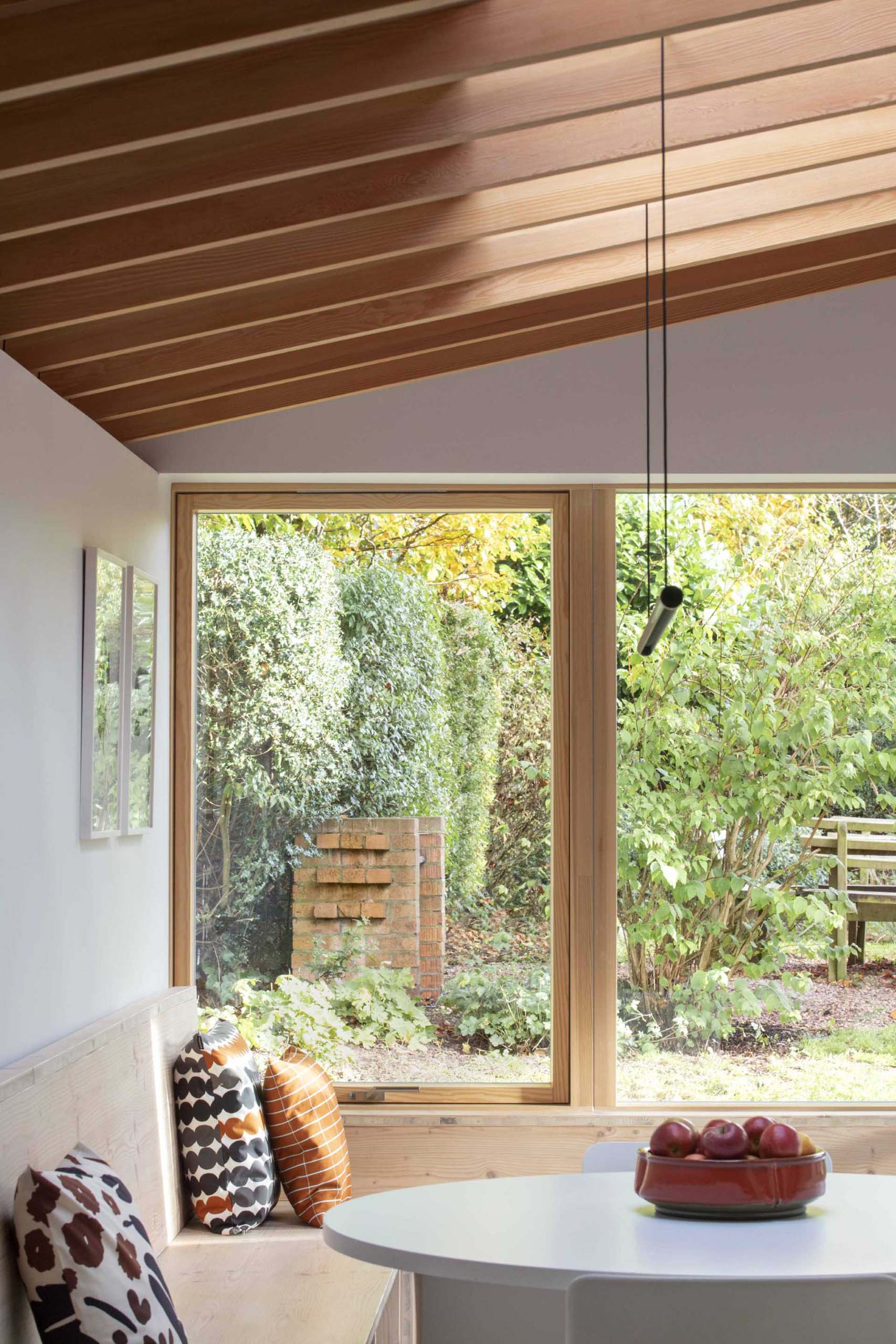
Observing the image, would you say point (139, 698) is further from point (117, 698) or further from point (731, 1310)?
point (731, 1310)

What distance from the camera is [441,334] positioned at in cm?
388

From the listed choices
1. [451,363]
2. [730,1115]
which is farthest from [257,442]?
[730,1115]

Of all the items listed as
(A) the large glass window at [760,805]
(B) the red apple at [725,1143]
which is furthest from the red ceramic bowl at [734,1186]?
(A) the large glass window at [760,805]

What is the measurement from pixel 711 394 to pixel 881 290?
63 cm

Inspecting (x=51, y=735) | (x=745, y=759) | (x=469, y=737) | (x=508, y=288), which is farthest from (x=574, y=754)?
(x=51, y=735)

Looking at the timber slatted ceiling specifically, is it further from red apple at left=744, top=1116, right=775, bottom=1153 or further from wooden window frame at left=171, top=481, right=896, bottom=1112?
red apple at left=744, top=1116, right=775, bottom=1153

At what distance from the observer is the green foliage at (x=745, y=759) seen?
4.34 metres

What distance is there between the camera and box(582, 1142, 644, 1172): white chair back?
10.7 feet

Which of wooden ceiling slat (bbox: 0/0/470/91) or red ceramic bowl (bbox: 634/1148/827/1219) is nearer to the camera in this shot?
wooden ceiling slat (bbox: 0/0/470/91)

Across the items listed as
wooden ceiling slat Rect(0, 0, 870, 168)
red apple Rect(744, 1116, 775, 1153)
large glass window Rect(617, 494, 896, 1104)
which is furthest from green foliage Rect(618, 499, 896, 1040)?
wooden ceiling slat Rect(0, 0, 870, 168)

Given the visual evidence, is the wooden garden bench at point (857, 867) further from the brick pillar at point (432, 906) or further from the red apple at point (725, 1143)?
Result: the red apple at point (725, 1143)

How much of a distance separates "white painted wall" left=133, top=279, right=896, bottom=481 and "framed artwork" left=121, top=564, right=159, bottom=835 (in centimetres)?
52

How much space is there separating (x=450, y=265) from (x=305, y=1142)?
2335 millimetres

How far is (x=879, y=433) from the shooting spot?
13.8 feet
